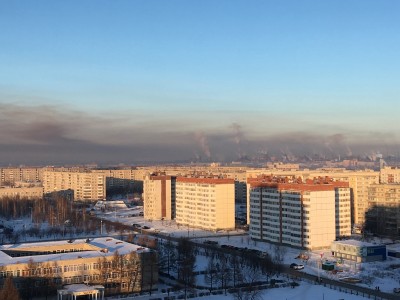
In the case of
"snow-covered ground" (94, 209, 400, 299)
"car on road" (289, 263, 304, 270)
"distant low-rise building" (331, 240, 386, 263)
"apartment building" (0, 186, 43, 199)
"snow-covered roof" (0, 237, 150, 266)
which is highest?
"apartment building" (0, 186, 43, 199)

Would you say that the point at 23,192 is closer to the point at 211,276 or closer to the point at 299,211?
the point at 299,211

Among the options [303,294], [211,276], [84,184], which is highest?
[84,184]

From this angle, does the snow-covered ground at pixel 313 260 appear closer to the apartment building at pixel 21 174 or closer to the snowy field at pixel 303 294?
the snowy field at pixel 303 294

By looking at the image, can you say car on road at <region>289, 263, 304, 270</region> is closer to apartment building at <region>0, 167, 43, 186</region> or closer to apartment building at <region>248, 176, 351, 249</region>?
apartment building at <region>248, 176, 351, 249</region>

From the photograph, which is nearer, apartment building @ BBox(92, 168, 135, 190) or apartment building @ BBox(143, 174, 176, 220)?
apartment building @ BBox(143, 174, 176, 220)

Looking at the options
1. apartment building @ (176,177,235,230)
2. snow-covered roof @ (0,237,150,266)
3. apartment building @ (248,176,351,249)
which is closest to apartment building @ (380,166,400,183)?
apartment building @ (176,177,235,230)

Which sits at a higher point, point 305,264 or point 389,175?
point 389,175

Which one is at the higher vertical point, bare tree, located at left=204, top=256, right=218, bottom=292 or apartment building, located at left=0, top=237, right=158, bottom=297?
apartment building, located at left=0, top=237, right=158, bottom=297

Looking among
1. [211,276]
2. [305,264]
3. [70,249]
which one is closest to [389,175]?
[305,264]

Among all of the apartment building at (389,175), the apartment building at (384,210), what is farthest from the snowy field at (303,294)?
the apartment building at (389,175)
